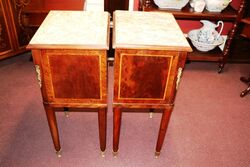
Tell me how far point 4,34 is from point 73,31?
1.56 m

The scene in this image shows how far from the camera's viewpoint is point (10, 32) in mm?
2455

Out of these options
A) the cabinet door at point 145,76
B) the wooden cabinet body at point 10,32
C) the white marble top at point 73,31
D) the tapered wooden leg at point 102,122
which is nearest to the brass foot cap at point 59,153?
the tapered wooden leg at point 102,122

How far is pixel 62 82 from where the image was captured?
1.22 meters

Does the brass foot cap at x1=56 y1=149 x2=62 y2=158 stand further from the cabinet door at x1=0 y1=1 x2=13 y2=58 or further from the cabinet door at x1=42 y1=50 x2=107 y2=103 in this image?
the cabinet door at x1=0 y1=1 x2=13 y2=58

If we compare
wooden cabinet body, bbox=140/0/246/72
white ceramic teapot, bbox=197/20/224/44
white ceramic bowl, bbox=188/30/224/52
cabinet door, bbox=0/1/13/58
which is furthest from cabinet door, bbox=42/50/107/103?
white ceramic teapot, bbox=197/20/224/44

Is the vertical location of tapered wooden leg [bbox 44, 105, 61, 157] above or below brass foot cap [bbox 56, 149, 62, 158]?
above

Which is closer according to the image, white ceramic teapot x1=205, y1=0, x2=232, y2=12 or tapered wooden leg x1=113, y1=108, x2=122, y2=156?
tapered wooden leg x1=113, y1=108, x2=122, y2=156

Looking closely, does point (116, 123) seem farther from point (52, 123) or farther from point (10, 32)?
point (10, 32)

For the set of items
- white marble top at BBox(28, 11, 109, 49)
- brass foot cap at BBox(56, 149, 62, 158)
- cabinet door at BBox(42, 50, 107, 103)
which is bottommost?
brass foot cap at BBox(56, 149, 62, 158)

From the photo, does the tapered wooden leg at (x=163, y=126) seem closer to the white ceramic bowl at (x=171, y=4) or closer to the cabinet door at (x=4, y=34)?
the white ceramic bowl at (x=171, y=4)

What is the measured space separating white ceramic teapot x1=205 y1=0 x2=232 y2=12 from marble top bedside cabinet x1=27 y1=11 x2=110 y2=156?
1.44 metres

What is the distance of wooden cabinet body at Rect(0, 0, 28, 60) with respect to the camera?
2.34 metres

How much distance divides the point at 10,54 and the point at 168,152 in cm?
198

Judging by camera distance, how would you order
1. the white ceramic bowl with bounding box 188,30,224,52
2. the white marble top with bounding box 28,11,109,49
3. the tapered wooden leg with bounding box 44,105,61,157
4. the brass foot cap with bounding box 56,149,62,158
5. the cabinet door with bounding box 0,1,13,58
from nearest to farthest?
the white marble top with bounding box 28,11,109,49, the tapered wooden leg with bounding box 44,105,61,157, the brass foot cap with bounding box 56,149,62,158, the cabinet door with bounding box 0,1,13,58, the white ceramic bowl with bounding box 188,30,224,52
